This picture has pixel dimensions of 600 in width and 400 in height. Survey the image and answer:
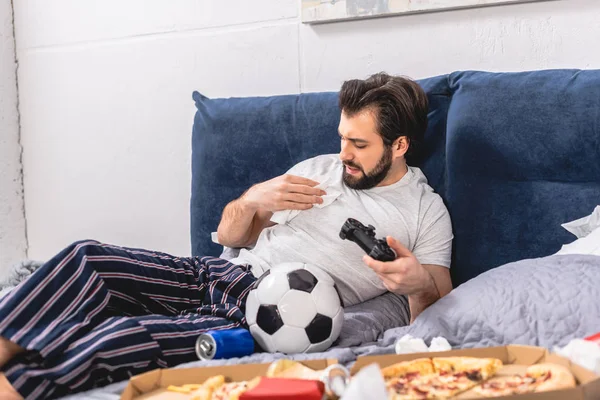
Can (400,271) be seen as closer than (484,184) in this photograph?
Yes

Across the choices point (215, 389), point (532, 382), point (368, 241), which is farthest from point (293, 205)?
point (532, 382)

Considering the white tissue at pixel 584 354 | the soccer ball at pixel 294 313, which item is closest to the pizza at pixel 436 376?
the white tissue at pixel 584 354

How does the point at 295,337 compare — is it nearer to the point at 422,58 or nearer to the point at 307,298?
the point at 307,298

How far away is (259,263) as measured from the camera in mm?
1979

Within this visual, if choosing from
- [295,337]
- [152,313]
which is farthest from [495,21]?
[152,313]

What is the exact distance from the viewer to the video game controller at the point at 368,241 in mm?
1631

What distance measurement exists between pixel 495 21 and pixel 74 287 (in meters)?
1.45

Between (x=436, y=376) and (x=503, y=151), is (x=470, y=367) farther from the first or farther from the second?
(x=503, y=151)

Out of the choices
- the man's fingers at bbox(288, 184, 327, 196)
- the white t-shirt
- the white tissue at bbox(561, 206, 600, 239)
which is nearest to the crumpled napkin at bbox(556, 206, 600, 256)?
the white tissue at bbox(561, 206, 600, 239)

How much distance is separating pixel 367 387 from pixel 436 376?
21 cm

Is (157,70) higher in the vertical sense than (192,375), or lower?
higher

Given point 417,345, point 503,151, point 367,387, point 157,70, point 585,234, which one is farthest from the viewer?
point 157,70

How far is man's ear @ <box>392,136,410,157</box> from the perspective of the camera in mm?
1935

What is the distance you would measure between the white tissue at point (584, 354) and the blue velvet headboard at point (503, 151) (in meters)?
0.67
